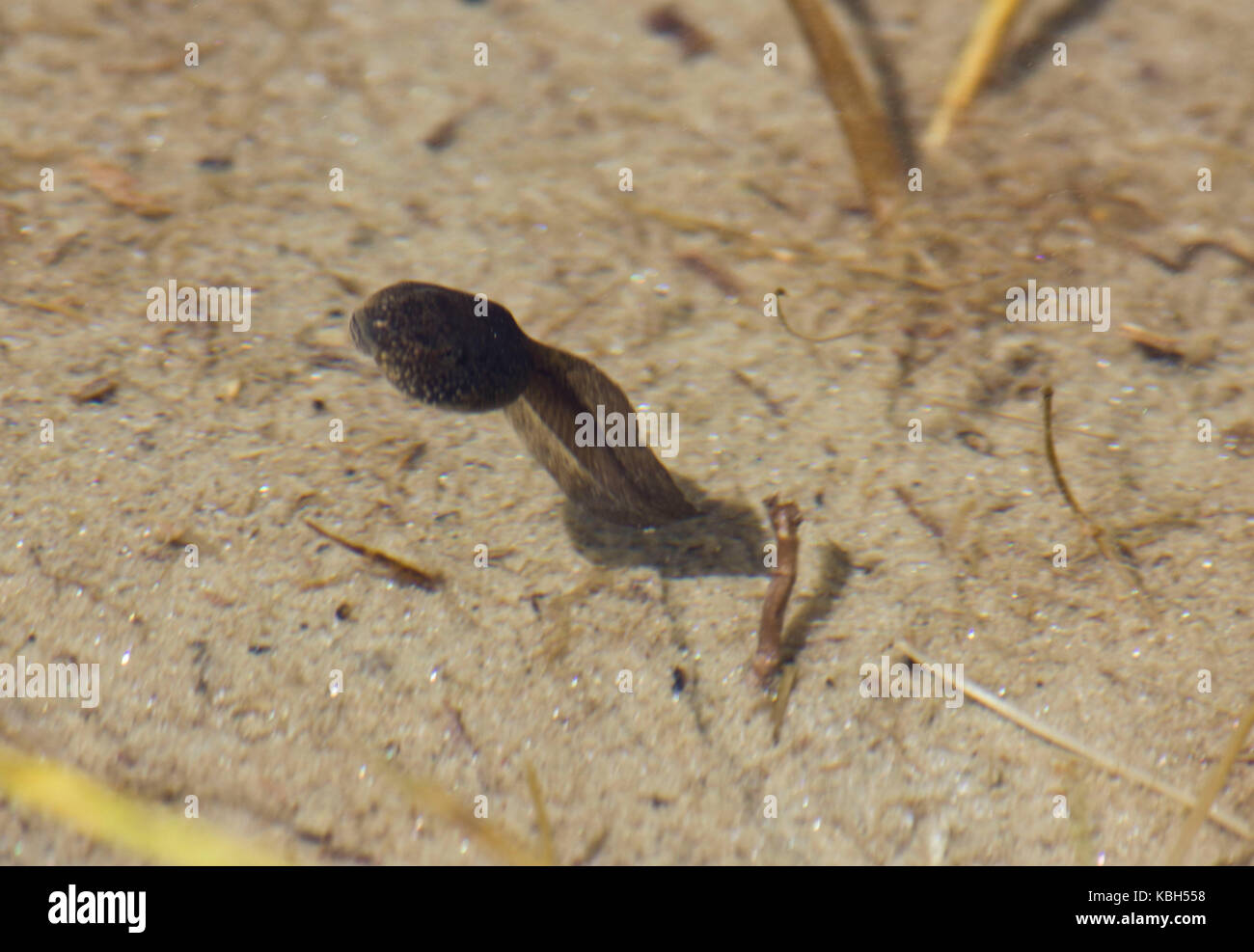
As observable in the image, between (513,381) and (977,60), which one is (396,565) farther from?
(977,60)

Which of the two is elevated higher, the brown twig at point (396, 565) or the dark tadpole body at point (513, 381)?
the dark tadpole body at point (513, 381)

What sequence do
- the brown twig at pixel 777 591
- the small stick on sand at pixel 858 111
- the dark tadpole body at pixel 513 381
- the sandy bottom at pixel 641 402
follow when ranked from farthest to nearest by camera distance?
the small stick on sand at pixel 858 111 < the dark tadpole body at pixel 513 381 < the brown twig at pixel 777 591 < the sandy bottom at pixel 641 402

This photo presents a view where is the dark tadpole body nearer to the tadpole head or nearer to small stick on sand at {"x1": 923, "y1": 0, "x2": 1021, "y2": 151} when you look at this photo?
the tadpole head

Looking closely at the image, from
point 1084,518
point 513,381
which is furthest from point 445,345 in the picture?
point 1084,518

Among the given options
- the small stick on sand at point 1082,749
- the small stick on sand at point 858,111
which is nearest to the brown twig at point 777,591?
the small stick on sand at point 1082,749

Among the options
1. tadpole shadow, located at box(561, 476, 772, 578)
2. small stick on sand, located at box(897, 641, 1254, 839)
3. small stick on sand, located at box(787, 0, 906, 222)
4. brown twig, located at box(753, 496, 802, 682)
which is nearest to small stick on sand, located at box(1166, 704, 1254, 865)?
small stick on sand, located at box(897, 641, 1254, 839)

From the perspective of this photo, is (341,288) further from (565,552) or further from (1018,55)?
(1018,55)

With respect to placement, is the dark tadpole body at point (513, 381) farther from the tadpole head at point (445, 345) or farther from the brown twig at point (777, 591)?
the brown twig at point (777, 591)
